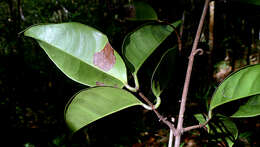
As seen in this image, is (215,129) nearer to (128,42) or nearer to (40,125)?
(128,42)

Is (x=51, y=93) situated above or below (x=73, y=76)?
below

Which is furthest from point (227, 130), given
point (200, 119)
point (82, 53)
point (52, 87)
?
point (52, 87)

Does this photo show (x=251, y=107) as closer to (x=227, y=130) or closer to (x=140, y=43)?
(x=227, y=130)

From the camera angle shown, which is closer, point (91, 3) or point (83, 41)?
point (83, 41)

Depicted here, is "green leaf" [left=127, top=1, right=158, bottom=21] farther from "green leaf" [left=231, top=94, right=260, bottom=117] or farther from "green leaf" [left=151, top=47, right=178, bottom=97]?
"green leaf" [left=231, top=94, right=260, bottom=117]

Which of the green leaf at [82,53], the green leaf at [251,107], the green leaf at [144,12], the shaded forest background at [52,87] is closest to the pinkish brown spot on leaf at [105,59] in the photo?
the green leaf at [82,53]

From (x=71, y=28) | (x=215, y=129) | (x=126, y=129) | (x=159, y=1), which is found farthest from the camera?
(x=126, y=129)

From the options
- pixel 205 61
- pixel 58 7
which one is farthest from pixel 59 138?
pixel 205 61

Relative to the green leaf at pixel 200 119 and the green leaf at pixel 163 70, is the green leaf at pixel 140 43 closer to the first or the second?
the green leaf at pixel 163 70
